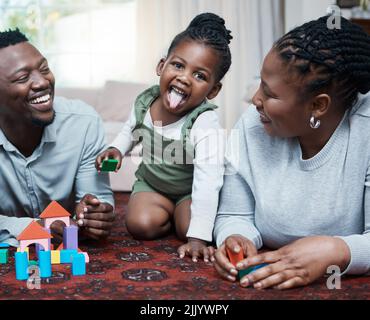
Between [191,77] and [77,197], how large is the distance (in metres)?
0.59

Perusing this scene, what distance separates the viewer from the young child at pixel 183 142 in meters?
1.73

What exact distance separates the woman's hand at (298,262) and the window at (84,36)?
12.4ft

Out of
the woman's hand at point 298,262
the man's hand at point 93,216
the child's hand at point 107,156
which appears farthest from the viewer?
the child's hand at point 107,156

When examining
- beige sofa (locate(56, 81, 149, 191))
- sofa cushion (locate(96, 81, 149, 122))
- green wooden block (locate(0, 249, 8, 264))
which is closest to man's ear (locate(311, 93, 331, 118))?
green wooden block (locate(0, 249, 8, 264))

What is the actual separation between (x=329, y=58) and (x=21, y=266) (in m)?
0.99

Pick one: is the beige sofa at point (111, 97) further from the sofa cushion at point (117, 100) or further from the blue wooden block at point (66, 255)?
the blue wooden block at point (66, 255)

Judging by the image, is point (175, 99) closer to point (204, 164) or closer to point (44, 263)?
point (204, 164)

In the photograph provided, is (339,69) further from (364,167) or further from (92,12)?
(92,12)

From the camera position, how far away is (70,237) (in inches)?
61.8

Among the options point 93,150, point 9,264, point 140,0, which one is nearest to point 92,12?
point 140,0

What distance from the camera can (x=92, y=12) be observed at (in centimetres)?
488

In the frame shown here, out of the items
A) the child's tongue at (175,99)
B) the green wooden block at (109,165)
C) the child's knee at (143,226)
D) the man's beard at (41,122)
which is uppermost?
the child's tongue at (175,99)

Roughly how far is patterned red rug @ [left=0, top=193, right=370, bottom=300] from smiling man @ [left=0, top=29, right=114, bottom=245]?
16cm

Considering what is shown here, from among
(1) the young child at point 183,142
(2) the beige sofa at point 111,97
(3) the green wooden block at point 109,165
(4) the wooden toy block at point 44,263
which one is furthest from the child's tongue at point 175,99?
(2) the beige sofa at point 111,97
